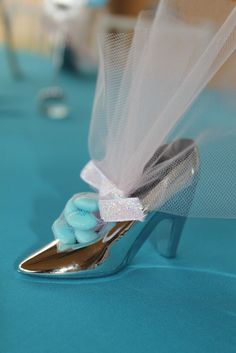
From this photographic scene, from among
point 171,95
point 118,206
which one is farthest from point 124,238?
point 171,95

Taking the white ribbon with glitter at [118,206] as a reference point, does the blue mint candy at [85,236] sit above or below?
below

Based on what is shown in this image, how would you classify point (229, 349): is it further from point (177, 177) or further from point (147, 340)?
point (177, 177)

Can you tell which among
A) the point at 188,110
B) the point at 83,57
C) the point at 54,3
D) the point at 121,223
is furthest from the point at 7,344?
the point at 83,57

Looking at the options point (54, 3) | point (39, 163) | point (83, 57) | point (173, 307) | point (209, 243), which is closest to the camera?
point (173, 307)

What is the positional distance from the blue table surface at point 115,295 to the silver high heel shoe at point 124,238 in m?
0.02

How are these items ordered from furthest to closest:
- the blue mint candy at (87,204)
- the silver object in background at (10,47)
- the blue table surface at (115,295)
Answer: the silver object in background at (10,47)
the blue mint candy at (87,204)
the blue table surface at (115,295)

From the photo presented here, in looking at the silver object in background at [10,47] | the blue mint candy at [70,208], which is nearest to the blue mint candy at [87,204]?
A: the blue mint candy at [70,208]

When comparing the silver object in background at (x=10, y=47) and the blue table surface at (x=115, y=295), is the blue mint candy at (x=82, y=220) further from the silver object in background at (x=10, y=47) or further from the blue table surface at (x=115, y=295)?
the silver object in background at (x=10, y=47)

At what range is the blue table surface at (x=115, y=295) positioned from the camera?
0.55m

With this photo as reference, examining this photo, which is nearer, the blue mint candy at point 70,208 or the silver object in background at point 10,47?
the blue mint candy at point 70,208

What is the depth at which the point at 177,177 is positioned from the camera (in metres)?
0.61

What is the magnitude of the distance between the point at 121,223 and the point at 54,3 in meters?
1.71

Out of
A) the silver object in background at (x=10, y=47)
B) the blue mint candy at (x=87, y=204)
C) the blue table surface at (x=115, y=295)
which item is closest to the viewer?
the blue table surface at (x=115, y=295)

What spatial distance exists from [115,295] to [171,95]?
0.28m
